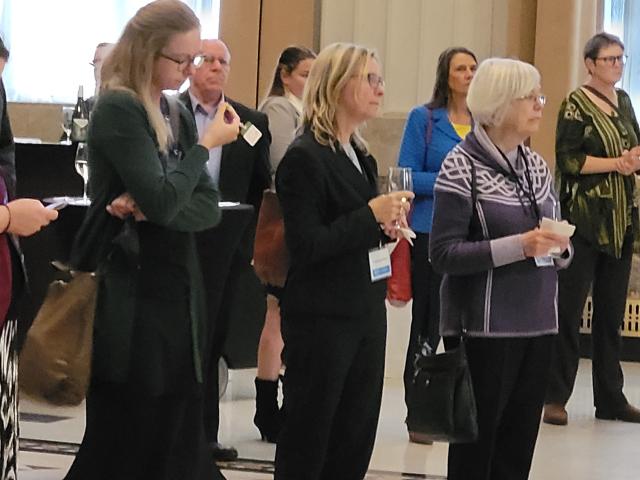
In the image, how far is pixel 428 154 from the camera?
5.52 m

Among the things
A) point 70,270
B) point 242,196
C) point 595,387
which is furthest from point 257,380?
point 70,270

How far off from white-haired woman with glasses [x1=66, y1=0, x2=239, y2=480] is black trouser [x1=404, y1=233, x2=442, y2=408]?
236 cm

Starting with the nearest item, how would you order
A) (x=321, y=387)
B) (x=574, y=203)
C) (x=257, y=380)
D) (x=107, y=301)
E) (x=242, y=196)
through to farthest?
(x=107, y=301) → (x=321, y=387) → (x=242, y=196) → (x=257, y=380) → (x=574, y=203)

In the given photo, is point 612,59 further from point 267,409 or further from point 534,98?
point 534,98

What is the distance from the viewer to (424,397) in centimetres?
359

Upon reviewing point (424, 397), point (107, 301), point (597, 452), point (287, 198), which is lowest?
point (597, 452)

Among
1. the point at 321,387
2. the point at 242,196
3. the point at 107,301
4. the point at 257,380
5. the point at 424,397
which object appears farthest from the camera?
the point at 257,380

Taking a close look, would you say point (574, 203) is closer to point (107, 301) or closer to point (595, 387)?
point (595, 387)

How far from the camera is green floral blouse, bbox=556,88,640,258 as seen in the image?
5926 millimetres

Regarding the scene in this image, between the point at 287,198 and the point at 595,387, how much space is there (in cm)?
326

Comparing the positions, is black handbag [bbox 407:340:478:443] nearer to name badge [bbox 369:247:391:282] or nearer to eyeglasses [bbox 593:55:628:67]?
name badge [bbox 369:247:391:282]

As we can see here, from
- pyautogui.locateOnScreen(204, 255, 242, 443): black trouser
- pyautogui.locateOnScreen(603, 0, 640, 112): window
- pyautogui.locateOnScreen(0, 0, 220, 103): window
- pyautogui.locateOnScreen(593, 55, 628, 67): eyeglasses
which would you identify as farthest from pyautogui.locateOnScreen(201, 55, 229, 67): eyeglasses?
pyautogui.locateOnScreen(0, 0, 220, 103): window

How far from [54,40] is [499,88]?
643 centimetres

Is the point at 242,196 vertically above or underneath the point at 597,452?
above
